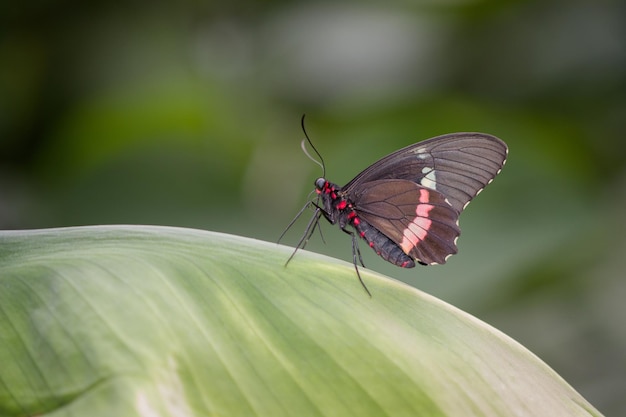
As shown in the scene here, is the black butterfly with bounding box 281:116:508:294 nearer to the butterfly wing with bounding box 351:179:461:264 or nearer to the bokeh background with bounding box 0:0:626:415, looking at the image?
the butterfly wing with bounding box 351:179:461:264

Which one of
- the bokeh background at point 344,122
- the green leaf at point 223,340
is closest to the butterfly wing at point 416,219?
the green leaf at point 223,340

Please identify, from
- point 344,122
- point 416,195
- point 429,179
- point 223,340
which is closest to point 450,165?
point 429,179

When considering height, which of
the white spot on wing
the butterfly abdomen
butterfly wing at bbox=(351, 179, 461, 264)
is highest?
the white spot on wing

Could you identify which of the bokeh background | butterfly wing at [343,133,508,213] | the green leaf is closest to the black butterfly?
butterfly wing at [343,133,508,213]

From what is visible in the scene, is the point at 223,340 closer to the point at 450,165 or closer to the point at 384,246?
the point at 384,246

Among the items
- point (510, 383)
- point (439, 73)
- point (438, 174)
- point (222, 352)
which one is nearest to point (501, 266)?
point (438, 174)

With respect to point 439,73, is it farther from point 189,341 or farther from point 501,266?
point 189,341

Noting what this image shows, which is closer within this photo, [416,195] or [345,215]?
[416,195]
